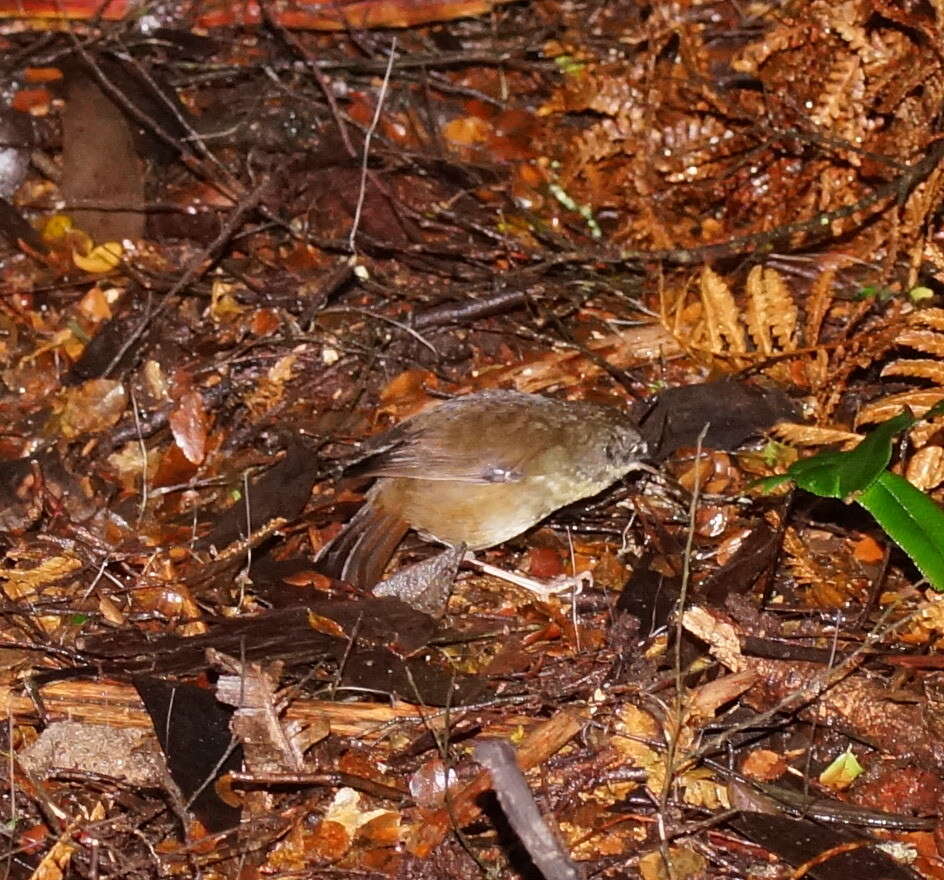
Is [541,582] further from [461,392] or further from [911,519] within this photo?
[911,519]

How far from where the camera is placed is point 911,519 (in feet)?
13.9

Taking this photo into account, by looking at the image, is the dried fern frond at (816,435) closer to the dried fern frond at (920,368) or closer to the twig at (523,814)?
the dried fern frond at (920,368)

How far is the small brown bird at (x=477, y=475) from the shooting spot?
5.03 m

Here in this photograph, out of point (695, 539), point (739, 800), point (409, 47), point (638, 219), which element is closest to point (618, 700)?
point (739, 800)

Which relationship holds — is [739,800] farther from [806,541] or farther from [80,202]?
[80,202]

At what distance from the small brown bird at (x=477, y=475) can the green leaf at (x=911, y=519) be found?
3.64 ft

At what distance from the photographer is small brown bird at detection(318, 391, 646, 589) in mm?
5027

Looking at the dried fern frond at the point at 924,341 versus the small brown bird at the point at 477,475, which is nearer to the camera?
the dried fern frond at the point at 924,341

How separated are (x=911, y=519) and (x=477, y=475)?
5.27ft

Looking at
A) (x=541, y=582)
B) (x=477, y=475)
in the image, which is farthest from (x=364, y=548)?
(x=541, y=582)

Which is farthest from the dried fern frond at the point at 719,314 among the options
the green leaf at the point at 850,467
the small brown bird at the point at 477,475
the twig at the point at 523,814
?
the twig at the point at 523,814

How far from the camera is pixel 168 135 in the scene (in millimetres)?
6812

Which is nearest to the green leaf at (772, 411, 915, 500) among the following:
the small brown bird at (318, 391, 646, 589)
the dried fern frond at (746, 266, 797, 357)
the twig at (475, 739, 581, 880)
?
the small brown bird at (318, 391, 646, 589)

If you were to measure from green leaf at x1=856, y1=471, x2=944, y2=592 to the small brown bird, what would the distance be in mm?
1110
